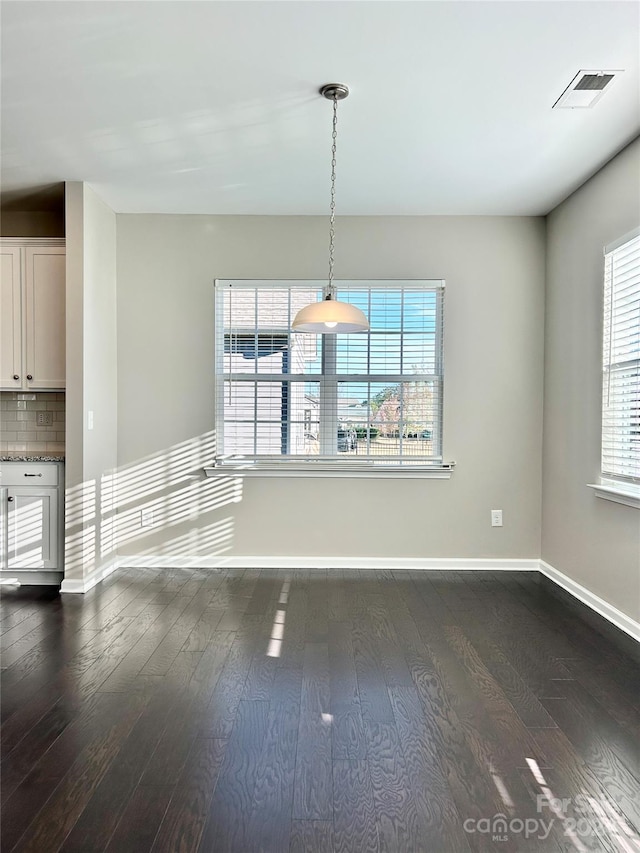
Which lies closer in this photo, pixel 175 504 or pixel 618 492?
pixel 618 492

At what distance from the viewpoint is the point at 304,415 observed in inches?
186

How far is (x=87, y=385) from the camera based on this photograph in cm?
415

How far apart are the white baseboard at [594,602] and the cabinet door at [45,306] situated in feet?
12.2

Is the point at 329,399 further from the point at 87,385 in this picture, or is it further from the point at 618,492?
the point at 618,492

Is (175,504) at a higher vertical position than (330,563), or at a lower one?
higher

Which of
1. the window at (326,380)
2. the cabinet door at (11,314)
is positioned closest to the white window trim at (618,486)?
the window at (326,380)

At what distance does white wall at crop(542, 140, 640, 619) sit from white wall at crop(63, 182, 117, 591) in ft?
10.7

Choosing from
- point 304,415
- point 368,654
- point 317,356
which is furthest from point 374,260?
point 368,654

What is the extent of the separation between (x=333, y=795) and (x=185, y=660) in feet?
4.07

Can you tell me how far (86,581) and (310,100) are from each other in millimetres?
3255

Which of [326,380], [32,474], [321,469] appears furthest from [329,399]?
[32,474]

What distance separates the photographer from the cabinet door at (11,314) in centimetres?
427

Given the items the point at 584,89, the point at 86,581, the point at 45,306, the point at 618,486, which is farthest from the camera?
the point at 45,306

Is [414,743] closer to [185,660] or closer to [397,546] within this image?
[185,660]
